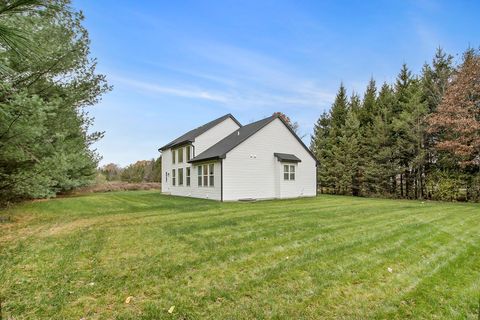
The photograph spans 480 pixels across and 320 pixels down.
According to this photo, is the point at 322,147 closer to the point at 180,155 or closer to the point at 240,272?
the point at 180,155

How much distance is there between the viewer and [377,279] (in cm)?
377

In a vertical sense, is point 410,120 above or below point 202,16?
below

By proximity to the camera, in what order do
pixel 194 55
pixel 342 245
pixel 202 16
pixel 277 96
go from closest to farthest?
pixel 342 245
pixel 202 16
pixel 194 55
pixel 277 96

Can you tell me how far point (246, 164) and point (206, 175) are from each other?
2.86 metres

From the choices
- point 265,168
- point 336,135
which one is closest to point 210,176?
point 265,168

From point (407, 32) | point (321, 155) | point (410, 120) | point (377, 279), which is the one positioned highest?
point (407, 32)

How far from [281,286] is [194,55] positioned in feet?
51.4

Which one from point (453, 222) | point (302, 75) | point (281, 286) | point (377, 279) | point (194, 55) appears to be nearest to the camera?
point (281, 286)

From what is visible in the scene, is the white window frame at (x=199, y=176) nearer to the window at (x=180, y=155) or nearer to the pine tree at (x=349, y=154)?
the window at (x=180, y=155)

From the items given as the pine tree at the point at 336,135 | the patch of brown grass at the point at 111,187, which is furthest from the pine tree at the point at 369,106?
the patch of brown grass at the point at 111,187

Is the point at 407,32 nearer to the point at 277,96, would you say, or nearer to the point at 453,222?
the point at 453,222

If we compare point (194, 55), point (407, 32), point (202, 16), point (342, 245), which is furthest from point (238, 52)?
point (342, 245)

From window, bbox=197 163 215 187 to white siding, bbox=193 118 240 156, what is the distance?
6.64 ft

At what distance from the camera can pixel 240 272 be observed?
12.9 ft
